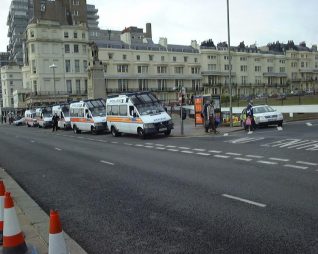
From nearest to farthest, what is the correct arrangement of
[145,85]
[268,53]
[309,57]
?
[145,85] → [268,53] → [309,57]

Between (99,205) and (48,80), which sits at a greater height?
(48,80)

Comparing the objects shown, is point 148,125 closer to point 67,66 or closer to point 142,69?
point 67,66

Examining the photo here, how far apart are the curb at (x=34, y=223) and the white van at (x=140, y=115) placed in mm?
14521

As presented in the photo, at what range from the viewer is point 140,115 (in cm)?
2478

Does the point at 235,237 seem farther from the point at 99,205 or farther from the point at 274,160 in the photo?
the point at 274,160

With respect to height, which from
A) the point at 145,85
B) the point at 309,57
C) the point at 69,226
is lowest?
the point at 69,226

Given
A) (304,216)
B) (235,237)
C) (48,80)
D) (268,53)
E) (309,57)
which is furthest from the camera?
(309,57)

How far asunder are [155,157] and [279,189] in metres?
7.20

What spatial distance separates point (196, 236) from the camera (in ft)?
20.1

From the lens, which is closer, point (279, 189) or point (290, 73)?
point (279, 189)

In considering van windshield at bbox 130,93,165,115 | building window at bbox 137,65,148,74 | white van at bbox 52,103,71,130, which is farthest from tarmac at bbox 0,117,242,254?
building window at bbox 137,65,148,74

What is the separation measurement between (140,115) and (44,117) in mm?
30391

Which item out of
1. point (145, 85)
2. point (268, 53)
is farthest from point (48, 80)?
point (268, 53)

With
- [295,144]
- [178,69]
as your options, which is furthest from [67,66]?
[295,144]
